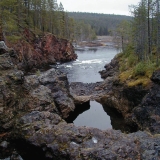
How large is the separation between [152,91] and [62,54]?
48.7 meters

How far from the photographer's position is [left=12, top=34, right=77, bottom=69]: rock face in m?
44.8

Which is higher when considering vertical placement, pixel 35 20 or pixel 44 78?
pixel 35 20

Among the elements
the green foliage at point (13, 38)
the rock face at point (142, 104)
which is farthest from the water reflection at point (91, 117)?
the green foliage at point (13, 38)

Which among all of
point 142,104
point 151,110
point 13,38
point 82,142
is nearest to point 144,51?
point 142,104

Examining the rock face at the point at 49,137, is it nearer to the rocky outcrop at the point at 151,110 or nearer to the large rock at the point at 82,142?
the large rock at the point at 82,142

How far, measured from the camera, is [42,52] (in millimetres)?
56625

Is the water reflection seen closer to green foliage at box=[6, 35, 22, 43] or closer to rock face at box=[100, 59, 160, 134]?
rock face at box=[100, 59, 160, 134]

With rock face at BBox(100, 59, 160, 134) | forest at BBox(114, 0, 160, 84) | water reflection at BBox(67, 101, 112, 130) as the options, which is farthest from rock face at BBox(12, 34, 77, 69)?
rock face at BBox(100, 59, 160, 134)

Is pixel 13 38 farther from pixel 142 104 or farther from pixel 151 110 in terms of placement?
pixel 151 110

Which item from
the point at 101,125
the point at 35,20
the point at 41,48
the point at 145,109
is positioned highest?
the point at 35,20

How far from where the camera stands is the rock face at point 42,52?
44.8 metres

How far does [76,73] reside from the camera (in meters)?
48.8

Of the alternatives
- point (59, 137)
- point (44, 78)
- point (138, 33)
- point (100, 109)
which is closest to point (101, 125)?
point (100, 109)

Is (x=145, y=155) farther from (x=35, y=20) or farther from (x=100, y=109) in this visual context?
(x=35, y=20)
